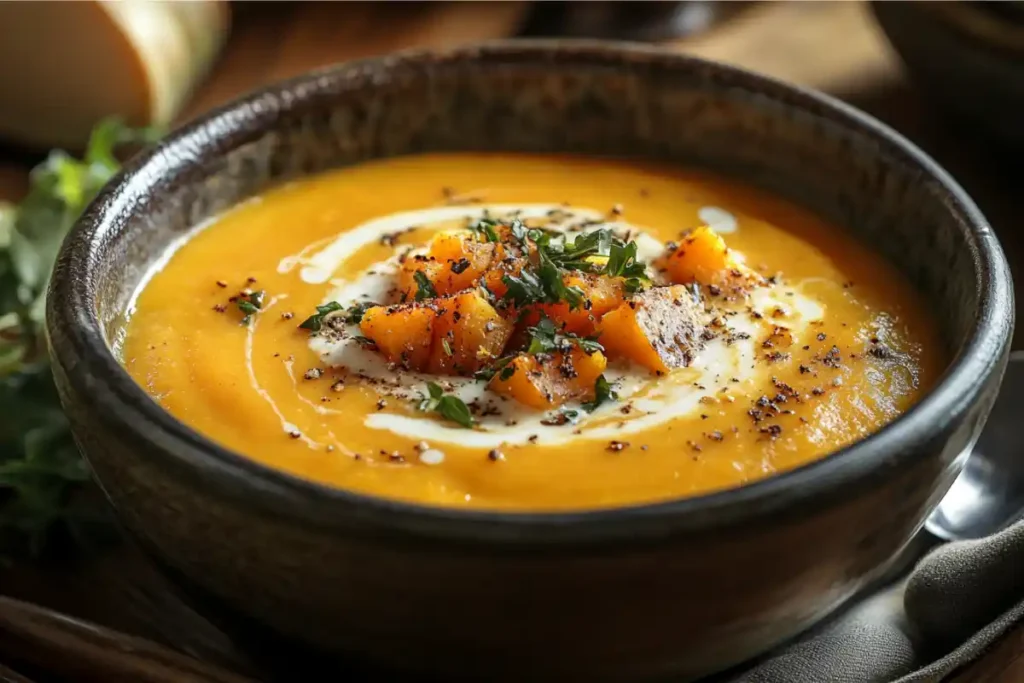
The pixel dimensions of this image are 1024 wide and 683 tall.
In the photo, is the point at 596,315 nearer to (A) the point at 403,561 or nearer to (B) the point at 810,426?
(B) the point at 810,426

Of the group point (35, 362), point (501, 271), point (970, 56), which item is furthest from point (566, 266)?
point (970, 56)

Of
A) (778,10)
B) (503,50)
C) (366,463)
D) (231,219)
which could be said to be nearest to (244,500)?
(366,463)

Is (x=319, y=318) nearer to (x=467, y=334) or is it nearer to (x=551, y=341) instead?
(x=467, y=334)

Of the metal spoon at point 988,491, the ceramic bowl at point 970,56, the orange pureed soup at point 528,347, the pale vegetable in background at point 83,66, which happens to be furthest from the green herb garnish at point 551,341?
the pale vegetable in background at point 83,66

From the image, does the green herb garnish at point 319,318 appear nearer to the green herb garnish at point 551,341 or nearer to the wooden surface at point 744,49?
the green herb garnish at point 551,341

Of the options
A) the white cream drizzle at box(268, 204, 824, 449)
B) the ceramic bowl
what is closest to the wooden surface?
the ceramic bowl

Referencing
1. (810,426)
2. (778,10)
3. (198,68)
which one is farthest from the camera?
(778,10)
